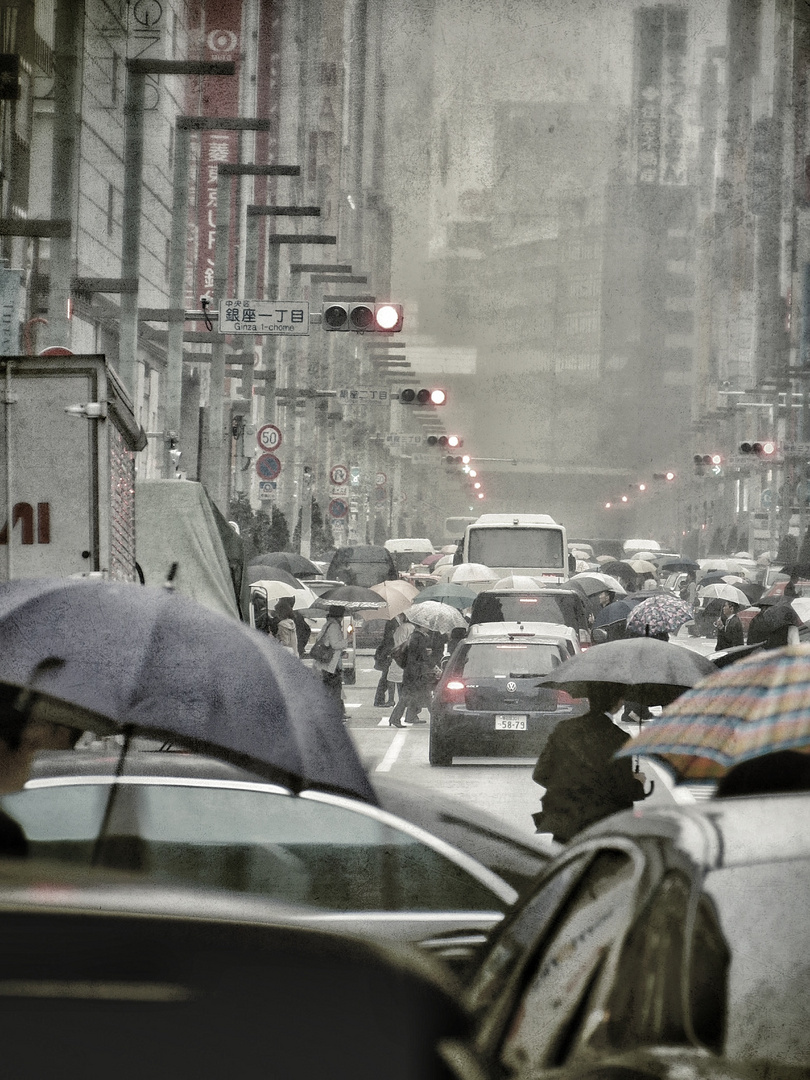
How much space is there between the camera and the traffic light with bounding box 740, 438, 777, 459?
155 ft

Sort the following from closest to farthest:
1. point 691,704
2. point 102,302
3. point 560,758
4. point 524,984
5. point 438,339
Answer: point 524,984 → point 691,704 → point 560,758 → point 438,339 → point 102,302

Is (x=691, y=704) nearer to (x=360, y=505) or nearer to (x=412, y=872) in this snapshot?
(x=412, y=872)

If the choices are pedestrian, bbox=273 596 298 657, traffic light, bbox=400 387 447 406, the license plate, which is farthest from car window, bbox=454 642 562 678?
traffic light, bbox=400 387 447 406

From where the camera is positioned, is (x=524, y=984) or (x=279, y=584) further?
(x=279, y=584)

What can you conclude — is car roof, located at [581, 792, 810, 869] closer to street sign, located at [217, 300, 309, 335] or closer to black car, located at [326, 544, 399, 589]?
street sign, located at [217, 300, 309, 335]

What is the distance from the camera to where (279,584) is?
74.6ft

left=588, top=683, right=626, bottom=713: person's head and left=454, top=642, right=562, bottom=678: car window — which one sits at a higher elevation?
left=588, top=683, right=626, bottom=713: person's head

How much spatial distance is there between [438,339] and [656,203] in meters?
10.4

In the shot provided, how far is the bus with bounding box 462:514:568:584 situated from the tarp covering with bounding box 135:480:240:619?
47.4 ft

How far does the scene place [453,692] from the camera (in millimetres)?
15016

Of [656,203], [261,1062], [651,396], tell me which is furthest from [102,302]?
[651,396]

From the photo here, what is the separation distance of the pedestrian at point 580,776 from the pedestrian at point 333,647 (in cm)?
1188

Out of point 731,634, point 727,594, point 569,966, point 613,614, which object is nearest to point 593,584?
point 727,594

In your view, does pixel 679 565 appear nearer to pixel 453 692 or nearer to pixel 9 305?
pixel 9 305
